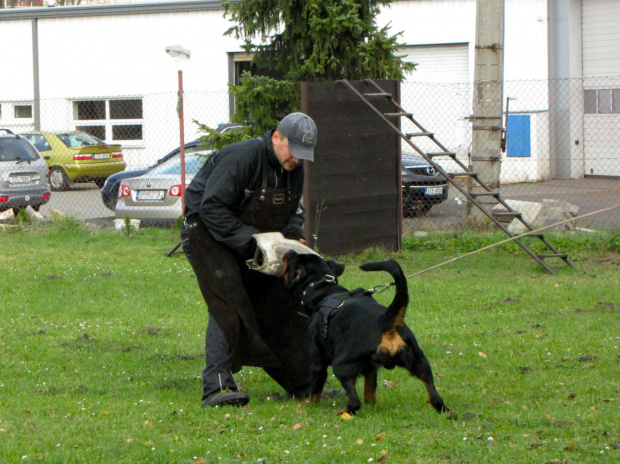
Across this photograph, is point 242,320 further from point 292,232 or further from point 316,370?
point 292,232

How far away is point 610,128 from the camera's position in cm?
2002

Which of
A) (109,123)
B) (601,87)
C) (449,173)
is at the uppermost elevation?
(601,87)

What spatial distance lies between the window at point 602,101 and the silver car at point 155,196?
36.4 ft

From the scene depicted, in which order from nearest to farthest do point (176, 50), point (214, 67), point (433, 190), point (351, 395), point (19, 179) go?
1. point (351, 395)
2. point (176, 50)
3. point (433, 190)
4. point (19, 179)
5. point (214, 67)

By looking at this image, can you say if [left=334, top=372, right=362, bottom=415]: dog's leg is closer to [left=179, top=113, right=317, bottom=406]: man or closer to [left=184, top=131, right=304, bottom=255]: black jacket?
[left=179, top=113, right=317, bottom=406]: man

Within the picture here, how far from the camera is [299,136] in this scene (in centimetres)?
463

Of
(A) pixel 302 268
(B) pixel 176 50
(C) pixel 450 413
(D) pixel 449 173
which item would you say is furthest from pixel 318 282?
(B) pixel 176 50

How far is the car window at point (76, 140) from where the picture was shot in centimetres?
2234

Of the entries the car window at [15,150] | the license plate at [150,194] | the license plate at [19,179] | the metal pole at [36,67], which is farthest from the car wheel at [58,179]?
the license plate at [150,194]

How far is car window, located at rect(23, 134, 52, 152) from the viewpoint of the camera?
2230 centimetres

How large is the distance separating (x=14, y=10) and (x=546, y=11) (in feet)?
55.0

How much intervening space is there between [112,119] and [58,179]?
175 inches

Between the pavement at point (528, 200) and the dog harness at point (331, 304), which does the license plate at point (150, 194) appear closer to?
the pavement at point (528, 200)

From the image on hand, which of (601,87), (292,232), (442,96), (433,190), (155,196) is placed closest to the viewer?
(292,232)
